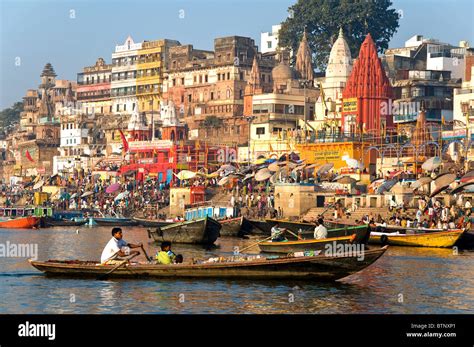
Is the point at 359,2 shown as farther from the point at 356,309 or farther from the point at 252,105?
the point at 356,309

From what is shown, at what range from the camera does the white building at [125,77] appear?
106062 millimetres

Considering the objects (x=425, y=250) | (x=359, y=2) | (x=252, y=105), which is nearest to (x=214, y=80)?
(x=252, y=105)

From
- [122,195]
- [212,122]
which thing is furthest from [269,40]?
[122,195]

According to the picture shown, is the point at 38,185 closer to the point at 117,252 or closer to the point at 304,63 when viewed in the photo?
the point at 304,63

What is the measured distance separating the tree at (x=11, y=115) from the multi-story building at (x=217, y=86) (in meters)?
56.4

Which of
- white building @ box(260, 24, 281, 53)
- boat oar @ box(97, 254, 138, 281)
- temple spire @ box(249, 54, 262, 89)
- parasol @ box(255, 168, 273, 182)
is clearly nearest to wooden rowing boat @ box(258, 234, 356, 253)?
boat oar @ box(97, 254, 138, 281)

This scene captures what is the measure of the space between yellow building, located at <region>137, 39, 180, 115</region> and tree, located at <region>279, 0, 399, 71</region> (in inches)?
486

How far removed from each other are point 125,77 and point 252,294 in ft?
269

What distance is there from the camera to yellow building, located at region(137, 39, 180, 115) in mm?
101938

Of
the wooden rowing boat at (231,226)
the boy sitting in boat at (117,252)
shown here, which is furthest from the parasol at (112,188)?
the boy sitting in boat at (117,252)

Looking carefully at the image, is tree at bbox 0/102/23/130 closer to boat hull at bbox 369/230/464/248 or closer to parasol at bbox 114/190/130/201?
parasol at bbox 114/190/130/201

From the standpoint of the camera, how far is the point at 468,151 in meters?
60.7

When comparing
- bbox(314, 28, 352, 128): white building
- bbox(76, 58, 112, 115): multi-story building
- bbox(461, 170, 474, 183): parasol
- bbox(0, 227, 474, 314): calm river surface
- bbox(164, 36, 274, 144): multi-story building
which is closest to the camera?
bbox(0, 227, 474, 314): calm river surface
